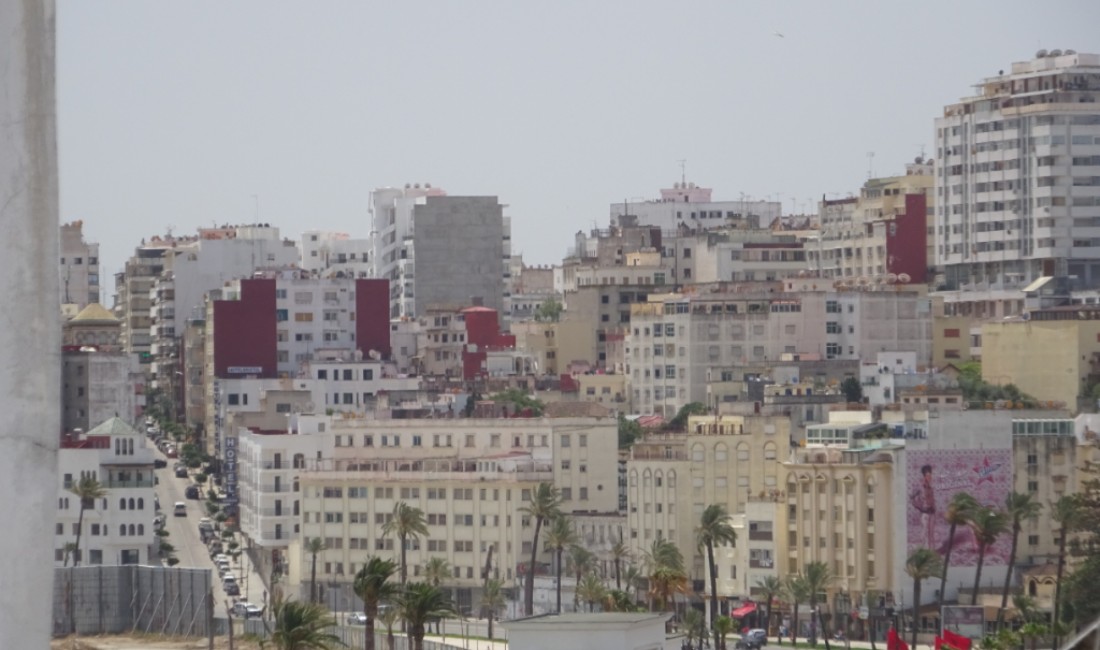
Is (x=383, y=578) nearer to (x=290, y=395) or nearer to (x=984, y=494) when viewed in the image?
(x=984, y=494)

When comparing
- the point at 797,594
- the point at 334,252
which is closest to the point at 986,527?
the point at 797,594

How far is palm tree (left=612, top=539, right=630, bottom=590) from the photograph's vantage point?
284 ft

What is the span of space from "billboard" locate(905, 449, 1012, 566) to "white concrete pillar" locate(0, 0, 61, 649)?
71034mm

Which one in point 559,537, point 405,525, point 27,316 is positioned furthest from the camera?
point 405,525

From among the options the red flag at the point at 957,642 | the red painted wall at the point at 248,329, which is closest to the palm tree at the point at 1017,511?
the red flag at the point at 957,642

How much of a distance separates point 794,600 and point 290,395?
125ft

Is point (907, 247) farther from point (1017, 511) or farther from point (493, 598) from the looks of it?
point (1017, 511)

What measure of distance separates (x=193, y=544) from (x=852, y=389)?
24079 millimetres

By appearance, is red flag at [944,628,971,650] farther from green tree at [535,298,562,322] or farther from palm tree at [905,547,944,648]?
green tree at [535,298,562,322]

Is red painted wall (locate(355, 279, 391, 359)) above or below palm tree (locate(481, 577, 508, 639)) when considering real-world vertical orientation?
above

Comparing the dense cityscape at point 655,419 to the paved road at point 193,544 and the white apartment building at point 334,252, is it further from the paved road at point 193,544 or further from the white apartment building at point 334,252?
the white apartment building at point 334,252

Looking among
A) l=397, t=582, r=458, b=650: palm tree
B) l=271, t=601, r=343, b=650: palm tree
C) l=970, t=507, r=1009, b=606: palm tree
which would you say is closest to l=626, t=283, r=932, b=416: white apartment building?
l=970, t=507, r=1009, b=606: palm tree

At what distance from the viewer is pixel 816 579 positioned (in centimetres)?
7975

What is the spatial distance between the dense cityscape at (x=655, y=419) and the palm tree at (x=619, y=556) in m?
0.11
